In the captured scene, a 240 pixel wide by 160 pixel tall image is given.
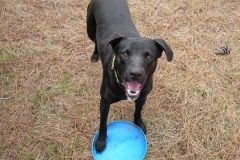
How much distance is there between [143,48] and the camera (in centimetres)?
284

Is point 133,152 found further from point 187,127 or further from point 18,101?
point 18,101

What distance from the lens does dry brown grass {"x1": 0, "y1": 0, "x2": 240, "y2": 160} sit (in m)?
3.76

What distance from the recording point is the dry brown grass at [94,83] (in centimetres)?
376

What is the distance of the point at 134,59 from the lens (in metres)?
2.79

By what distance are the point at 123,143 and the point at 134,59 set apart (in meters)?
1.36

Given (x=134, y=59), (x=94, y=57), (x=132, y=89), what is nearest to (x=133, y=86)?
(x=132, y=89)

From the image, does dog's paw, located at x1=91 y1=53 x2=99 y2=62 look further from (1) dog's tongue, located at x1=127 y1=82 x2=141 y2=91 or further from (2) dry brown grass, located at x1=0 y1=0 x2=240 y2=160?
(1) dog's tongue, located at x1=127 y1=82 x2=141 y2=91

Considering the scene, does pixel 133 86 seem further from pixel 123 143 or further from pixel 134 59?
pixel 123 143

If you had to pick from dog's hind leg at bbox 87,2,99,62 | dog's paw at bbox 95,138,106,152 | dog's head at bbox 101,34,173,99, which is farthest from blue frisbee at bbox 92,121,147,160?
dog's hind leg at bbox 87,2,99,62

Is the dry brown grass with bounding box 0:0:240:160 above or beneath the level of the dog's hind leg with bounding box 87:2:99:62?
beneath

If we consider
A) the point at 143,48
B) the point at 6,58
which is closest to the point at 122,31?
the point at 143,48

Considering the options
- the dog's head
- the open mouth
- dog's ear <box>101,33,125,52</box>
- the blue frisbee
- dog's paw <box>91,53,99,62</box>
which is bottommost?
the blue frisbee

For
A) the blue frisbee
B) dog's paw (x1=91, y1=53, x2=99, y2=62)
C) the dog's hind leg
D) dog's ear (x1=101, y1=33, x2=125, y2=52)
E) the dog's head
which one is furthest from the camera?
dog's paw (x1=91, y1=53, x2=99, y2=62)

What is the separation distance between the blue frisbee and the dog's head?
3.20ft
